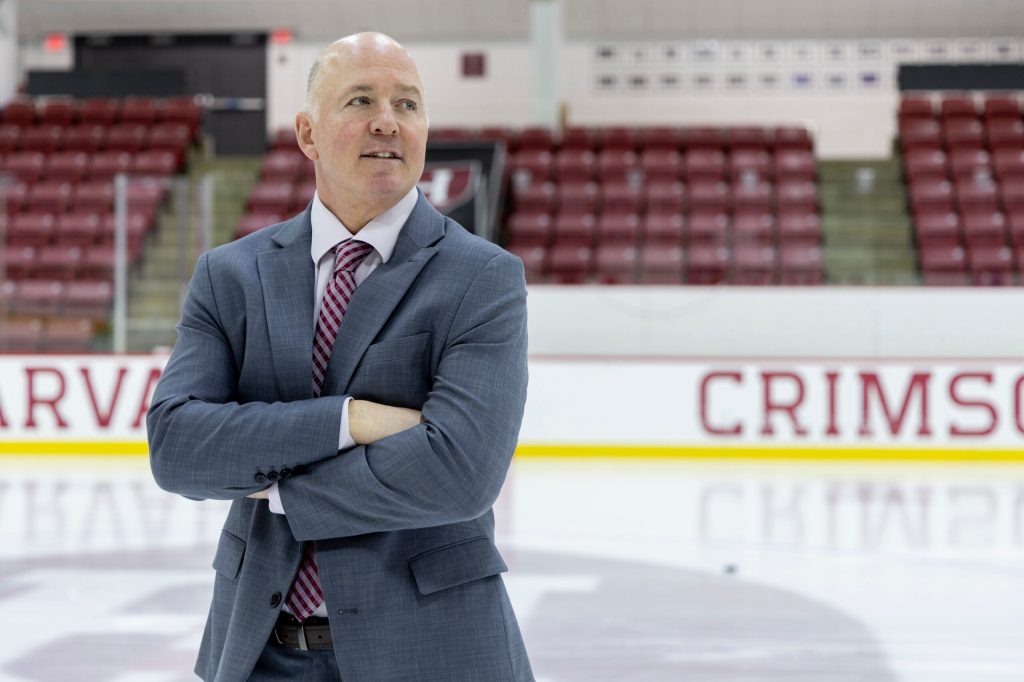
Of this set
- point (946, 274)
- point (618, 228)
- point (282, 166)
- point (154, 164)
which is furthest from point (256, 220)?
point (946, 274)

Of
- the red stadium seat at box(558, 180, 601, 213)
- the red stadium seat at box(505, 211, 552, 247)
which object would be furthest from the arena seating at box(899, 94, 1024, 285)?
the red stadium seat at box(505, 211, 552, 247)

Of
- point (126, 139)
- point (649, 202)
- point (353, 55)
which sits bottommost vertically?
point (353, 55)

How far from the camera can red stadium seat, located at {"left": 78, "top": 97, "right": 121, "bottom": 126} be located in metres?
13.8

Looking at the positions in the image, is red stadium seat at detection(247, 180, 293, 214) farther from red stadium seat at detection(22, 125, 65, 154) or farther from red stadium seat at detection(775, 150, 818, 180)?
red stadium seat at detection(775, 150, 818, 180)

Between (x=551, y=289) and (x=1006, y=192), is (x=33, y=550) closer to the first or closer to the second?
(x=551, y=289)

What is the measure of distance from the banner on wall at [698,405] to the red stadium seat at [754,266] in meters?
0.54

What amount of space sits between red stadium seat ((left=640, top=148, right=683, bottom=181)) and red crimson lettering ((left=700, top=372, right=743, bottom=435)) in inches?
150

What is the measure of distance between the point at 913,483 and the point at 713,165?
522 cm

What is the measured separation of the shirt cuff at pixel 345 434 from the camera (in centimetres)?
128

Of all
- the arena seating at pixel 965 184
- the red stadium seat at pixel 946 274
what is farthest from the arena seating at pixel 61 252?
the arena seating at pixel 965 184

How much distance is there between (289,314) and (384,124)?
24 centimetres

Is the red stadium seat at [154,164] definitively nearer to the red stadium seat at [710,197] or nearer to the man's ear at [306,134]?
the red stadium seat at [710,197]

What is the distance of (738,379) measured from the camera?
7969mm

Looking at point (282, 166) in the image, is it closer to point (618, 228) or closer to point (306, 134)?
point (618, 228)
